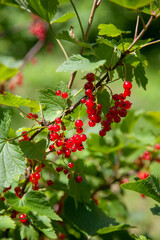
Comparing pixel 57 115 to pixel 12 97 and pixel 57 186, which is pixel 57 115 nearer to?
pixel 12 97

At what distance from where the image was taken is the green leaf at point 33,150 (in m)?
0.89

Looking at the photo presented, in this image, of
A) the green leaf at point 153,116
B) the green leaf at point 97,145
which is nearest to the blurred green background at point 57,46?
the green leaf at point 153,116

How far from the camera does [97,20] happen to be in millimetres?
6859

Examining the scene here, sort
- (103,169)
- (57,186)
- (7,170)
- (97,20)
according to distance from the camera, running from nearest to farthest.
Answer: (7,170) < (57,186) < (103,169) < (97,20)

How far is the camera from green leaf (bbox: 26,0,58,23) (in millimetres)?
973

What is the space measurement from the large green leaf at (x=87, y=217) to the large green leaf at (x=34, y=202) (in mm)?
212

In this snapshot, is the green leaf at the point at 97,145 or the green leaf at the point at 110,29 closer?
the green leaf at the point at 110,29

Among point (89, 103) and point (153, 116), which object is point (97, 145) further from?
point (89, 103)

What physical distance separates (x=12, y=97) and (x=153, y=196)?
1.87 feet

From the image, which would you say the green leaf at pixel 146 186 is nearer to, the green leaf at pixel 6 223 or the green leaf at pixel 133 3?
the green leaf at pixel 6 223

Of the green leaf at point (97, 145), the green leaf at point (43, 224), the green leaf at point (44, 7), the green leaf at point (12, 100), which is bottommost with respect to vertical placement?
the green leaf at point (97, 145)

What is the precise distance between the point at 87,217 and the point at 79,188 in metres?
0.18

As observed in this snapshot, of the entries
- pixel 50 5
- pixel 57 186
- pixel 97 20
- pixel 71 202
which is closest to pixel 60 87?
pixel 50 5

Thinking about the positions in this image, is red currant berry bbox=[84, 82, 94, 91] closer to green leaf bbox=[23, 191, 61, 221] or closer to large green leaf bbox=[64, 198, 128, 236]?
green leaf bbox=[23, 191, 61, 221]
